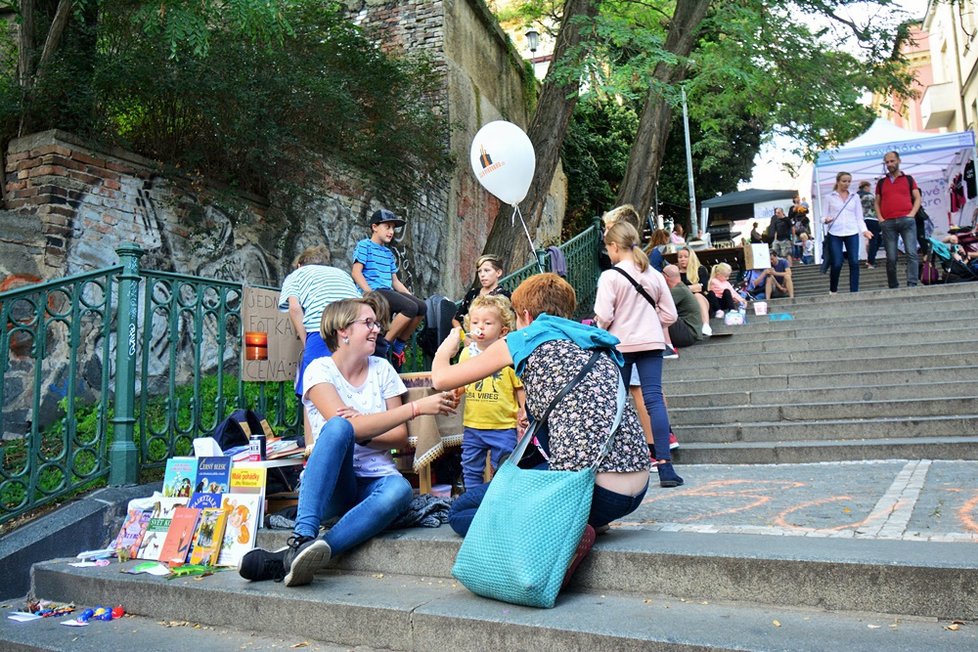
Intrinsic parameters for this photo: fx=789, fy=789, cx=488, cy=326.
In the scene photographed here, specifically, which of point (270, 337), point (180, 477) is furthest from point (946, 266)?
point (180, 477)

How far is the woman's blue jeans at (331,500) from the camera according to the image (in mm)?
3652

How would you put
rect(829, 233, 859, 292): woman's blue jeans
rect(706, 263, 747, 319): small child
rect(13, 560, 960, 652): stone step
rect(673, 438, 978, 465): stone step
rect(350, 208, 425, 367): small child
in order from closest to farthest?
1. rect(13, 560, 960, 652): stone step
2. rect(673, 438, 978, 465): stone step
3. rect(350, 208, 425, 367): small child
4. rect(706, 263, 747, 319): small child
5. rect(829, 233, 859, 292): woman's blue jeans

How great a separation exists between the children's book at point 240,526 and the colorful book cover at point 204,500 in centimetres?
10

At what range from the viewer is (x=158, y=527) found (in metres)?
4.31

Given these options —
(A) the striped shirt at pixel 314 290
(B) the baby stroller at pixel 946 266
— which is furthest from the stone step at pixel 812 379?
(B) the baby stroller at pixel 946 266

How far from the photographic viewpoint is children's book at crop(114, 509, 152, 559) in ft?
14.2

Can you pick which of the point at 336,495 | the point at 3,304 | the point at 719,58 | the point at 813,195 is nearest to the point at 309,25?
the point at 719,58

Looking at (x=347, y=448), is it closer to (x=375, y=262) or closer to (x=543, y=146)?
(x=375, y=262)

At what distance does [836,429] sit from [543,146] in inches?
263

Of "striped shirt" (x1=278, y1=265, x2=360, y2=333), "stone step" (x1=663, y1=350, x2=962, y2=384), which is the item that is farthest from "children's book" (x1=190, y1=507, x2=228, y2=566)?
"stone step" (x1=663, y1=350, x2=962, y2=384)

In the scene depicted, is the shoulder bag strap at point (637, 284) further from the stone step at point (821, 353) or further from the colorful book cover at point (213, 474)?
the stone step at point (821, 353)

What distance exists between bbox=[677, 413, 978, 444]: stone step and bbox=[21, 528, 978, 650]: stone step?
356cm

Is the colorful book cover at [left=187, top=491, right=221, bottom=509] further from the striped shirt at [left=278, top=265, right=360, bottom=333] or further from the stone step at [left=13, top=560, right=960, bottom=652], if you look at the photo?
the striped shirt at [left=278, top=265, right=360, bottom=333]

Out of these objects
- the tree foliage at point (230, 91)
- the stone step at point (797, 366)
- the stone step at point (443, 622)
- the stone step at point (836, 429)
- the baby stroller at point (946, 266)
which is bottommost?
the stone step at point (443, 622)
